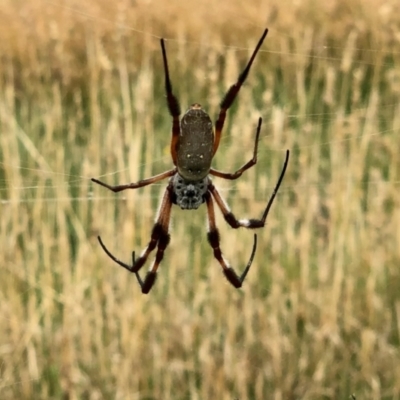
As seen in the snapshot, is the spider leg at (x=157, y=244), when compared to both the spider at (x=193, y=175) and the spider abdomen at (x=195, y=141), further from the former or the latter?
the spider abdomen at (x=195, y=141)

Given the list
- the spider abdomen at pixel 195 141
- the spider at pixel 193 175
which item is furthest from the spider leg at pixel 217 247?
the spider abdomen at pixel 195 141

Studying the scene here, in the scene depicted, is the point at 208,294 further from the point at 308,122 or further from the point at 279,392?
the point at 308,122

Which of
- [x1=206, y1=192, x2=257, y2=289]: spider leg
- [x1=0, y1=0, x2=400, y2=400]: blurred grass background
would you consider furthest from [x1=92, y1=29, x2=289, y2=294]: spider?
[x1=0, y1=0, x2=400, y2=400]: blurred grass background

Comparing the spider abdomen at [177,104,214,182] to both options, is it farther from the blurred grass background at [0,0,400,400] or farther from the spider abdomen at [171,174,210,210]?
the blurred grass background at [0,0,400,400]

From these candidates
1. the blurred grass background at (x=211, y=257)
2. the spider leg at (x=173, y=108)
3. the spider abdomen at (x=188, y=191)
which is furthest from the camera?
the blurred grass background at (x=211, y=257)

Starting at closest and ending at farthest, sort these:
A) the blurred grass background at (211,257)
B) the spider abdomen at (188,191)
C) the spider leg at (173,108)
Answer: the spider leg at (173,108) → the spider abdomen at (188,191) → the blurred grass background at (211,257)

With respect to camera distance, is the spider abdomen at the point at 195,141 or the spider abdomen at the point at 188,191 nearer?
the spider abdomen at the point at 195,141

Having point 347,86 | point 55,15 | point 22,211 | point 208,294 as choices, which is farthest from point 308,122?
point 55,15

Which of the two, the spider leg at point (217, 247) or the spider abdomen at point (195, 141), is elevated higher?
the spider abdomen at point (195, 141)
